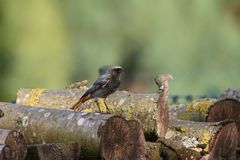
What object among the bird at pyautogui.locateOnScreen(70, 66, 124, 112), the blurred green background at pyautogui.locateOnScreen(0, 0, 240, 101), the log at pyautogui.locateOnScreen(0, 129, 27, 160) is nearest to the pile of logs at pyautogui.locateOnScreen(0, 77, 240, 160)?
the log at pyautogui.locateOnScreen(0, 129, 27, 160)

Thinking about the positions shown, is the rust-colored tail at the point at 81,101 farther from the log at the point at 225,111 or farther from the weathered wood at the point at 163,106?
the log at the point at 225,111

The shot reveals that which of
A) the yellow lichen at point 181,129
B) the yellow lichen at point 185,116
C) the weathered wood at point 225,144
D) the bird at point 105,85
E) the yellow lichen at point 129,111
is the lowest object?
the weathered wood at point 225,144

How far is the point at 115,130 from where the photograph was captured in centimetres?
721

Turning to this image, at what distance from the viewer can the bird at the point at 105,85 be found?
8.46m

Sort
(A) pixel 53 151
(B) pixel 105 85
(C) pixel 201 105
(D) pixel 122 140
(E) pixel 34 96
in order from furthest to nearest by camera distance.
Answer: (E) pixel 34 96 < (C) pixel 201 105 < (B) pixel 105 85 < (D) pixel 122 140 < (A) pixel 53 151

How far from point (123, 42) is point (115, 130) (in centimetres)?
381

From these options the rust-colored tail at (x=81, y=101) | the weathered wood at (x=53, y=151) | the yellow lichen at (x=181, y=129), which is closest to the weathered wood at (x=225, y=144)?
the yellow lichen at (x=181, y=129)

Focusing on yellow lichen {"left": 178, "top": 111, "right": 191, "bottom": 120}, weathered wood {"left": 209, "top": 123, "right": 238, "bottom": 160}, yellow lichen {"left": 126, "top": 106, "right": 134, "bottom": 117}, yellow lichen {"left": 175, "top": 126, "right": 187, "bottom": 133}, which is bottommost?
weathered wood {"left": 209, "top": 123, "right": 238, "bottom": 160}

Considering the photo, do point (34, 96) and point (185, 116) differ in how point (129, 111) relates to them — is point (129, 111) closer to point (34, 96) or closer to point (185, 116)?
point (185, 116)

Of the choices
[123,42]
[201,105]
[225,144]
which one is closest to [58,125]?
[225,144]

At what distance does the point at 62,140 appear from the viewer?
720 cm

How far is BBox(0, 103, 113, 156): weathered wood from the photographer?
7105mm

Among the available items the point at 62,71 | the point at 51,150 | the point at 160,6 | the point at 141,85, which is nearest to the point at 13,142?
the point at 51,150

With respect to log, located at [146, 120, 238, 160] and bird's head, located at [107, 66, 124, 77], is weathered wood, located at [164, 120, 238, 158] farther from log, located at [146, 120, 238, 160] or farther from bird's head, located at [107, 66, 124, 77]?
bird's head, located at [107, 66, 124, 77]
